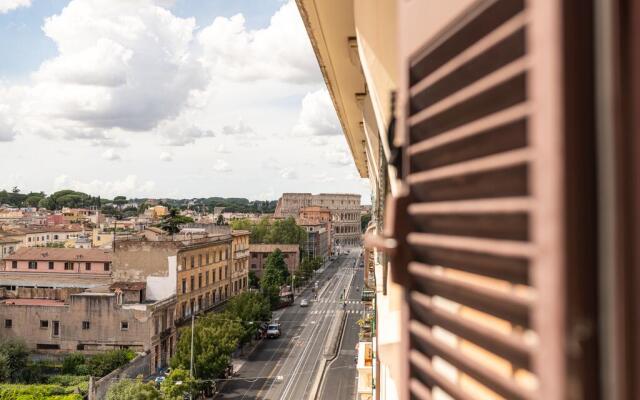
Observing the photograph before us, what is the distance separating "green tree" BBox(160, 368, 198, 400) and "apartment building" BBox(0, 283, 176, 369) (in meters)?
5.54

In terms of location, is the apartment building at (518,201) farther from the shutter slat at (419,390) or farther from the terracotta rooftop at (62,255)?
the terracotta rooftop at (62,255)

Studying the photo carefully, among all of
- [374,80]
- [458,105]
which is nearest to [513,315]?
[458,105]

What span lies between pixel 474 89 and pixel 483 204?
0.90 ft

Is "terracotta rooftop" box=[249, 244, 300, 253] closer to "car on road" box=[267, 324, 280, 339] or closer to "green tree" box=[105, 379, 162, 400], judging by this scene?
"car on road" box=[267, 324, 280, 339]

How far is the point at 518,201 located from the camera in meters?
1.10

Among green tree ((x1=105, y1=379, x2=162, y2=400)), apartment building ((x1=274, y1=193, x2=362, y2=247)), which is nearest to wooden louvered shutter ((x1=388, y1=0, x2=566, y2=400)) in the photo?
green tree ((x1=105, y1=379, x2=162, y2=400))

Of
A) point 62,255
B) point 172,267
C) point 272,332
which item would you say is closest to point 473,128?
point 172,267

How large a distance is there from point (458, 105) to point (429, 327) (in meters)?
0.59

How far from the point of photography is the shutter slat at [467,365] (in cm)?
114

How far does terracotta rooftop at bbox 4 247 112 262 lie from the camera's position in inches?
1464

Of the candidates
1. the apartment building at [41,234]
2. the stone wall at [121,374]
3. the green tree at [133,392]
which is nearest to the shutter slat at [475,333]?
the green tree at [133,392]

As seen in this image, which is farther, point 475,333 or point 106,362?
point 106,362

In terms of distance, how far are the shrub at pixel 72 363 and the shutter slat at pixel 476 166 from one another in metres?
27.2

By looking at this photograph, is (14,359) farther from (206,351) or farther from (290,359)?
(290,359)
